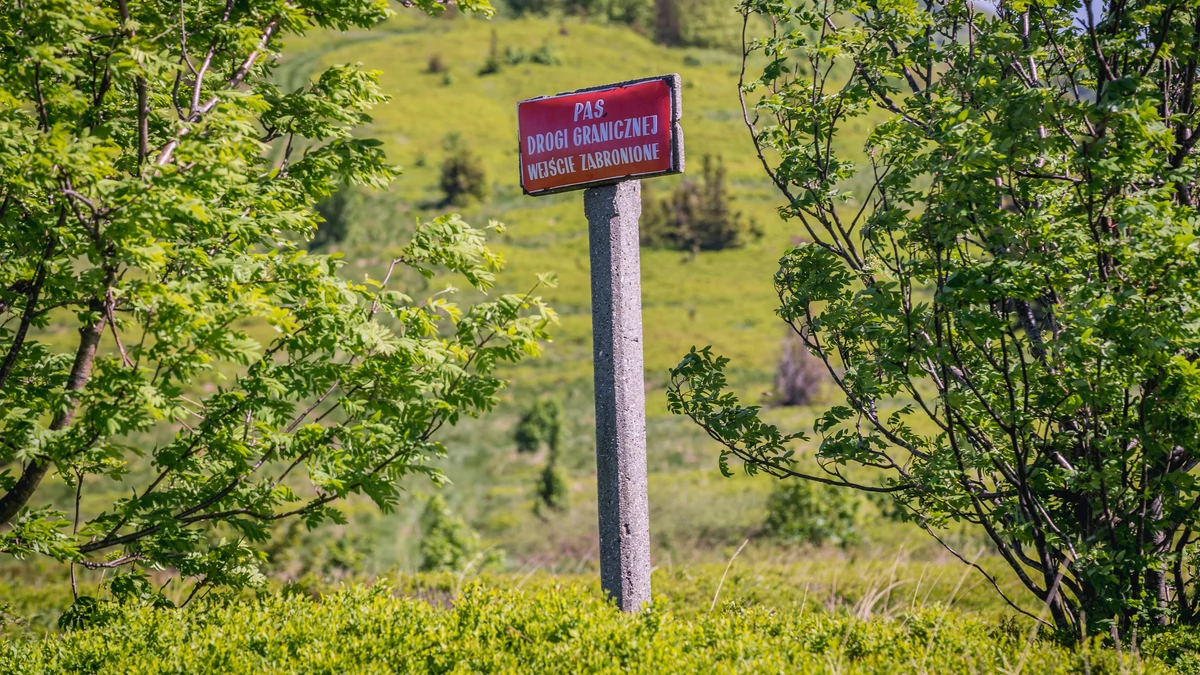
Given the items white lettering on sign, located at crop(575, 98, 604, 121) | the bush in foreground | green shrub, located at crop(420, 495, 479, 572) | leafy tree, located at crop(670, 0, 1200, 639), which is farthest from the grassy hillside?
leafy tree, located at crop(670, 0, 1200, 639)

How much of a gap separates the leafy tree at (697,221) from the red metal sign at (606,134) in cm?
4680

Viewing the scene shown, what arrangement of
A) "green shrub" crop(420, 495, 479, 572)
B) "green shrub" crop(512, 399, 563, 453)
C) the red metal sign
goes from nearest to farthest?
the red metal sign < "green shrub" crop(420, 495, 479, 572) < "green shrub" crop(512, 399, 563, 453)

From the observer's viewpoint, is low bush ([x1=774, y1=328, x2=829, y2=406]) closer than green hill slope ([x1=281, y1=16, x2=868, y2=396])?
Yes

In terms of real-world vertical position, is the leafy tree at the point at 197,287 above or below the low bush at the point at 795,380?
above

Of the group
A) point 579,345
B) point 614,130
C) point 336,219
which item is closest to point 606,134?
point 614,130

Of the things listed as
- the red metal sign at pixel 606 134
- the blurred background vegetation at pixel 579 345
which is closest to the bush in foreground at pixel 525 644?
the blurred background vegetation at pixel 579 345

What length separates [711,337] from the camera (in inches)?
1553

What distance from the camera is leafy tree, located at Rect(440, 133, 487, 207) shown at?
5238 cm

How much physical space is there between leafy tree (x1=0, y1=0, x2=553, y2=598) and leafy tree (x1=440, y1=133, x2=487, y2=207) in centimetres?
4746

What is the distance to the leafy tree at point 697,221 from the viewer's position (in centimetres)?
5134

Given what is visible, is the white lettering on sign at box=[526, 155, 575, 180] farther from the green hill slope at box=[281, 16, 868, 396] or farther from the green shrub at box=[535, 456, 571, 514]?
the green hill slope at box=[281, 16, 868, 396]

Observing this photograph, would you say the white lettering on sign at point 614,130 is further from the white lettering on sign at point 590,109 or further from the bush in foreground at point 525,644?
the bush in foreground at point 525,644

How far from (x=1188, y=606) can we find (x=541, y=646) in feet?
11.6

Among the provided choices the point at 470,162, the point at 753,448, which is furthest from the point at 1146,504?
the point at 470,162
